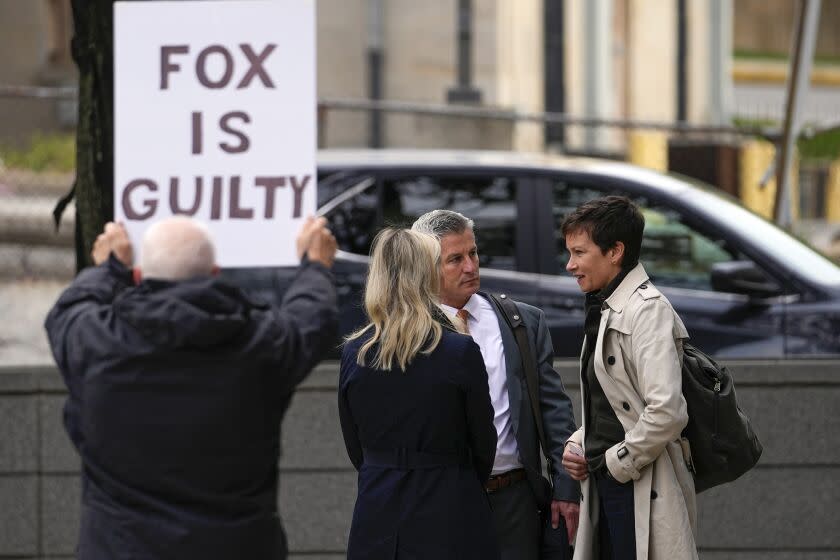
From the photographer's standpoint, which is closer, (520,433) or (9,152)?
(520,433)

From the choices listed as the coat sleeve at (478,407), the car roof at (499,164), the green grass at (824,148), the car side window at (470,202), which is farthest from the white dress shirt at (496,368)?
the green grass at (824,148)

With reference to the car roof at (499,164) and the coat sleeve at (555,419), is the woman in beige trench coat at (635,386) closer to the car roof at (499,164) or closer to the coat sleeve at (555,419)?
the coat sleeve at (555,419)

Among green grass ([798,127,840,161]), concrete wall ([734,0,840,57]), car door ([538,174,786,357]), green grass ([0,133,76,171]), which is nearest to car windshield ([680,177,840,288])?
car door ([538,174,786,357])

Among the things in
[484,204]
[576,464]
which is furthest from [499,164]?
A: [576,464]

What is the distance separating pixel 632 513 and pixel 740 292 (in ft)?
9.38

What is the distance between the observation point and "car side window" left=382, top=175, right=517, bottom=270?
7840 mm

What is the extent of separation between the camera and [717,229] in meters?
7.70

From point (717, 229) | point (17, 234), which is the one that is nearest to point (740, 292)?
point (717, 229)

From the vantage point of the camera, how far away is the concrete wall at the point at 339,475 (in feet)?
21.9

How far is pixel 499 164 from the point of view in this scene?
8.00 meters

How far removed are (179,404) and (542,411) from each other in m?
1.50

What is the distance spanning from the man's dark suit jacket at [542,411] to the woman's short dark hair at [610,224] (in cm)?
45

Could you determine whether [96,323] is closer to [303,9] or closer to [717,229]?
[303,9]

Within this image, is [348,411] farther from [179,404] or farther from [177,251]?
[177,251]
